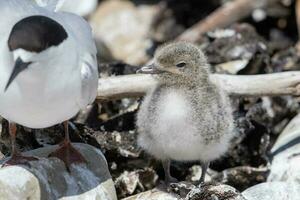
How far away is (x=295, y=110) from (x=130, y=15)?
403 cm

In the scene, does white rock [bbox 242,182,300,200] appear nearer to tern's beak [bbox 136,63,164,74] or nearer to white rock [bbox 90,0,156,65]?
tern's beak [bbox 136,63,164,74]

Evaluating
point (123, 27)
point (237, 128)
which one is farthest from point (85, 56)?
point (123, 27)

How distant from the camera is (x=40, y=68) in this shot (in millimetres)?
5012

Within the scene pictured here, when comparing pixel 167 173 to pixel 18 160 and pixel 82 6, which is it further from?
pixel 82 6

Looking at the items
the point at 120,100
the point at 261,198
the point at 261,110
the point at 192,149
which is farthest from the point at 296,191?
the point at 120,100

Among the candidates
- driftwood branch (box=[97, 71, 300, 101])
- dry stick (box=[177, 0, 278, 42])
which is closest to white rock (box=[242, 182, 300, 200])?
driftwood branch (box=[97, 71, 300, 101])

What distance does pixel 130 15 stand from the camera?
434 inches

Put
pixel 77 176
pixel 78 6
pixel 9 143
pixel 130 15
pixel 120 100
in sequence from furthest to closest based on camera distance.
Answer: pixel 130 15
pixel 78 6
pixel 120 100
pixel 9 143
pixel 77 176

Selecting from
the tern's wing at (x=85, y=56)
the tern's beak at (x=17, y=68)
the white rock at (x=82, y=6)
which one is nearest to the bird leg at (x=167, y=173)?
the tern's wing at (x=85, y=56)

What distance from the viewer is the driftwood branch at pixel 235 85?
21.3 feet

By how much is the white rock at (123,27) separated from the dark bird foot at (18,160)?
4604mm

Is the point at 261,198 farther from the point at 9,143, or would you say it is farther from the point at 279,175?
the point at 9,143

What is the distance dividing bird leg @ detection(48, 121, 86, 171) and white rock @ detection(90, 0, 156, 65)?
167 inches

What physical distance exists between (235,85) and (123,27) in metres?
4.49
